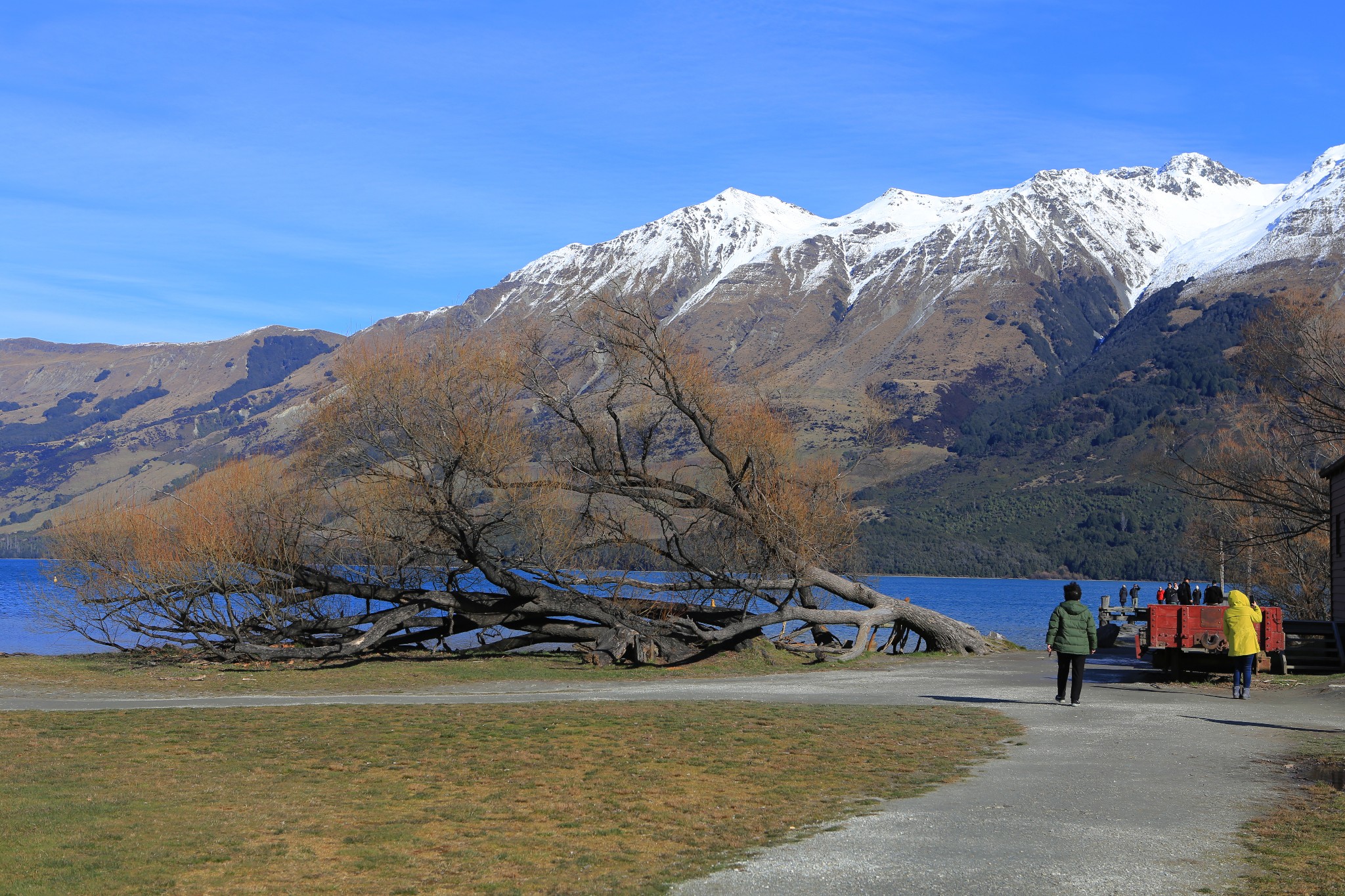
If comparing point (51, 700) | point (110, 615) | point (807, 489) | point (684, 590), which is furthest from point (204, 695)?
point (807, 489)

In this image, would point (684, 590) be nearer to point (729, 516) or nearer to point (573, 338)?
point (729, 516)

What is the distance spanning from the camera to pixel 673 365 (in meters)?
30.3

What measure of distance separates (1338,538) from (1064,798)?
21.9 m

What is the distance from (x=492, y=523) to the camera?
28.7m

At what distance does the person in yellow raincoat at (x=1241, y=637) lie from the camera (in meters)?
18.7

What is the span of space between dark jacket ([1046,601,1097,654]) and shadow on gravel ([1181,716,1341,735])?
5.57ft

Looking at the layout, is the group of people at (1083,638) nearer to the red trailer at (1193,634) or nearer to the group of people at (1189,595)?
the red trailer at (1193,634)

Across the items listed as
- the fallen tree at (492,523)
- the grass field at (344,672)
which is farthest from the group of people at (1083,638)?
the fallen tree at (492,523)

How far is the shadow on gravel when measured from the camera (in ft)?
50.7

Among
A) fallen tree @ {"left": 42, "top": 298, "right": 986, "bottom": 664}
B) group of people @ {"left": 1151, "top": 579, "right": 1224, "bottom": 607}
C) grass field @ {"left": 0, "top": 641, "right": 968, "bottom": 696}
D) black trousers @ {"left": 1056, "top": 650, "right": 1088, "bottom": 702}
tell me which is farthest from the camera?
fallen tree @ {"left": 42, "top": 298, "right": 986, "bottom": 664}

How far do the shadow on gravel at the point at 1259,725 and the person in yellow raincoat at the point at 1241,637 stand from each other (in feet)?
7.99

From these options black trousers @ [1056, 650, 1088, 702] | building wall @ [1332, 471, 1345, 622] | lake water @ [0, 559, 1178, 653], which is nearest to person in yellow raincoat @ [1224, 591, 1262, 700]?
black trousers @ [1056, 650, 1088, 702]

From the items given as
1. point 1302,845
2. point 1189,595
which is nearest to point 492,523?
point 1302,845

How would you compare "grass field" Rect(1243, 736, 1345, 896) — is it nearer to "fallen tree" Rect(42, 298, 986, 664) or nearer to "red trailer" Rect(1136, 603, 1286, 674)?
"red trailer" Rect(1136, 603, 1286, 674)
